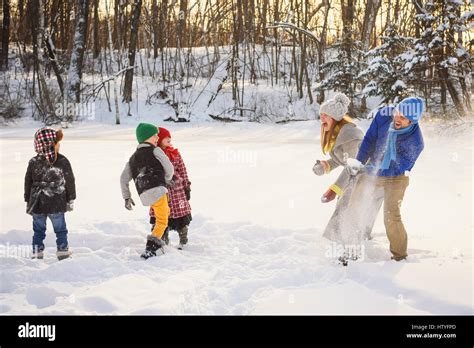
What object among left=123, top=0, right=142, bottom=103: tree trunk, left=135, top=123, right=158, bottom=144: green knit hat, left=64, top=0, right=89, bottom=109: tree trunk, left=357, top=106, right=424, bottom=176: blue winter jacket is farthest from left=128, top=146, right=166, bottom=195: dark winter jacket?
left=123, top=0, right=142, bottom=103: tree trunk

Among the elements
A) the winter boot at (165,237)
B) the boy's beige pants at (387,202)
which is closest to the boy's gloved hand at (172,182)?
the winter boot at (165,237)

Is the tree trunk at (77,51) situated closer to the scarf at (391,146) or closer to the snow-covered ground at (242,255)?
the snow-covered ground at (242,255)

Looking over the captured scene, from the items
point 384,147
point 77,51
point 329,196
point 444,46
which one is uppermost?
point 77,51

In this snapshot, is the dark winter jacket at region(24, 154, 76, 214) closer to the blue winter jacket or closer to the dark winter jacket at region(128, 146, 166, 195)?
the dark winter jacket at region(128, 146, 166, 195)

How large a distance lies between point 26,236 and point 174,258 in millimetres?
1988

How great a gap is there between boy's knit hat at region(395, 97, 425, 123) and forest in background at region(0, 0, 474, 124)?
1126 centimetres

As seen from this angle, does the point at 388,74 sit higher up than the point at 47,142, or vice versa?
the point at 388,74

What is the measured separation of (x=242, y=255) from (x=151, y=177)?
4.33 feet

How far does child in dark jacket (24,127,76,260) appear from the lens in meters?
4.77

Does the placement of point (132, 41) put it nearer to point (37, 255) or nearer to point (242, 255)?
point (37, 255)

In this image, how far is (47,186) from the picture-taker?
4.79m

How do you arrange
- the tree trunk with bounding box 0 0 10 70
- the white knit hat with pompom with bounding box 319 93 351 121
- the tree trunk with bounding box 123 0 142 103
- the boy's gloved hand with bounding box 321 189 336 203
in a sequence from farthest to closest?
the tree trunk with bounding box 0 0 10 70
the tree trunk with bounding box 123 0 142 103
the white knit hat with pompom with bounding box 319 93 351 121
the boy's gloved hand with bounding box 321 189 336 203

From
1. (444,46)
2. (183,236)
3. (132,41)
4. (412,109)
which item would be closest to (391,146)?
(412,109)

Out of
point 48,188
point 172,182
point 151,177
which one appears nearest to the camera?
point 48,188
